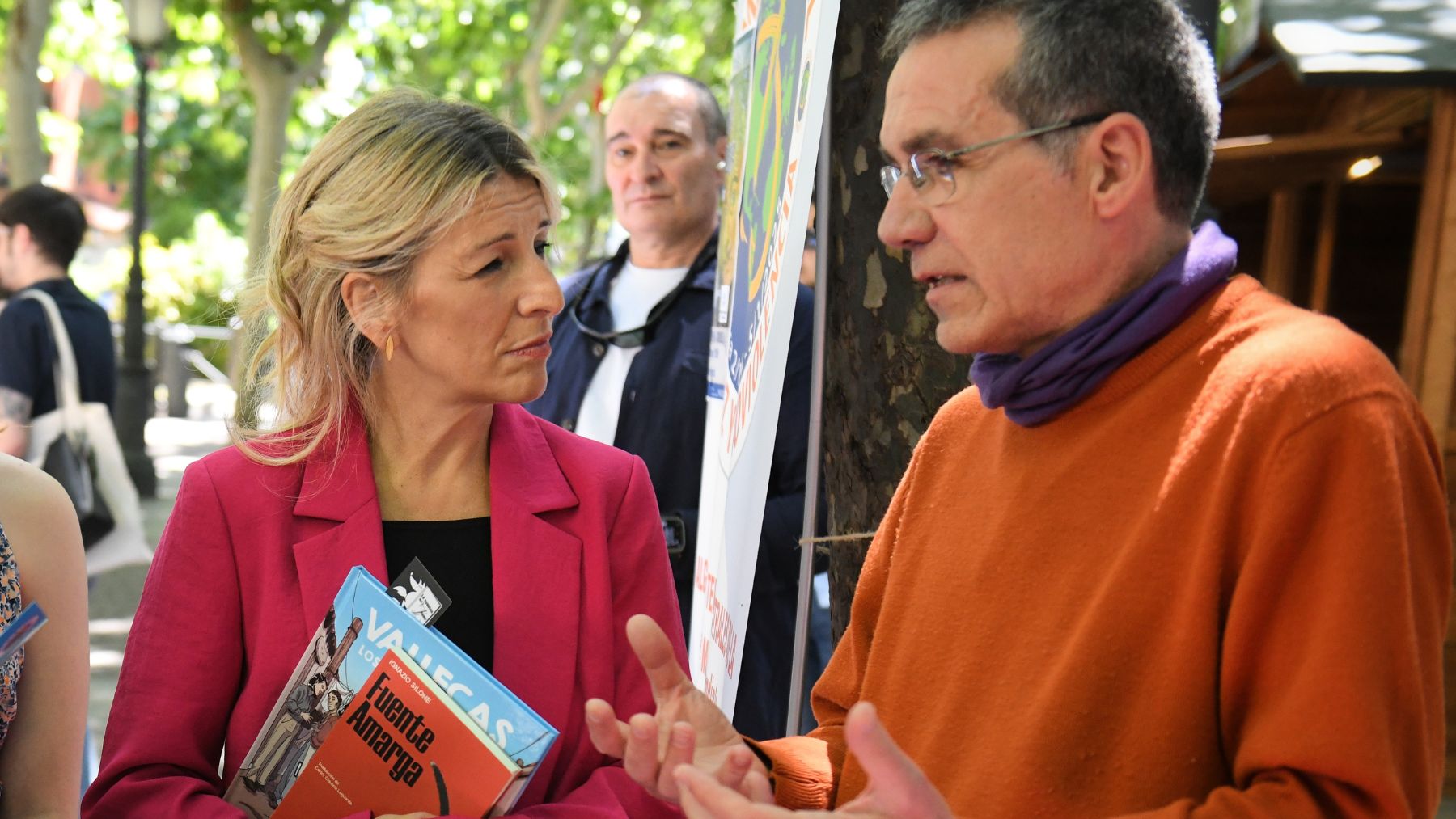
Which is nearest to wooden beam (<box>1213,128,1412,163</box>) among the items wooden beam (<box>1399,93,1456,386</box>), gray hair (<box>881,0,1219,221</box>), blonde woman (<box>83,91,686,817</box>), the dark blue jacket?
wooden beam (<box>1399,93,1456,386</box>)

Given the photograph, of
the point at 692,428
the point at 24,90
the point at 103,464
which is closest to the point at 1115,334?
the point at 692,428

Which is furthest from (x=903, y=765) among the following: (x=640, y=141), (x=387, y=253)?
(x=640, y=141)

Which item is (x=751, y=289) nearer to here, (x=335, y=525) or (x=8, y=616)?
(x=335, y=525)

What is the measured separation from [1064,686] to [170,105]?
86.6 ft

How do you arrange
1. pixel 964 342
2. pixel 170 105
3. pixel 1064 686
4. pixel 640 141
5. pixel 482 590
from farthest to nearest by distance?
pixel 170 105
pixel 640 141
pixel 482 590
pixel 964 342
pixel 1064 686

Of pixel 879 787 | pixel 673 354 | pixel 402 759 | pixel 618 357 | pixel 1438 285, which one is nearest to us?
pixel 879 787

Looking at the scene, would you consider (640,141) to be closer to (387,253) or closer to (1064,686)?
(387,253)

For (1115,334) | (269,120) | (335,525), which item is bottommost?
(335,525)

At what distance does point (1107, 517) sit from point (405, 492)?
136 cm

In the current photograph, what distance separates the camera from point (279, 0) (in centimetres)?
1220

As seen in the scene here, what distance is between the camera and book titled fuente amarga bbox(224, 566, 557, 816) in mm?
1935

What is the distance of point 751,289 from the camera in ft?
8.37

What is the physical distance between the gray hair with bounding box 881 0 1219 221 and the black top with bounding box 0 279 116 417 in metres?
4.31

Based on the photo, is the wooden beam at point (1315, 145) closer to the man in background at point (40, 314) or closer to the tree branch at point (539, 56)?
the man in background at point (40, 314)
